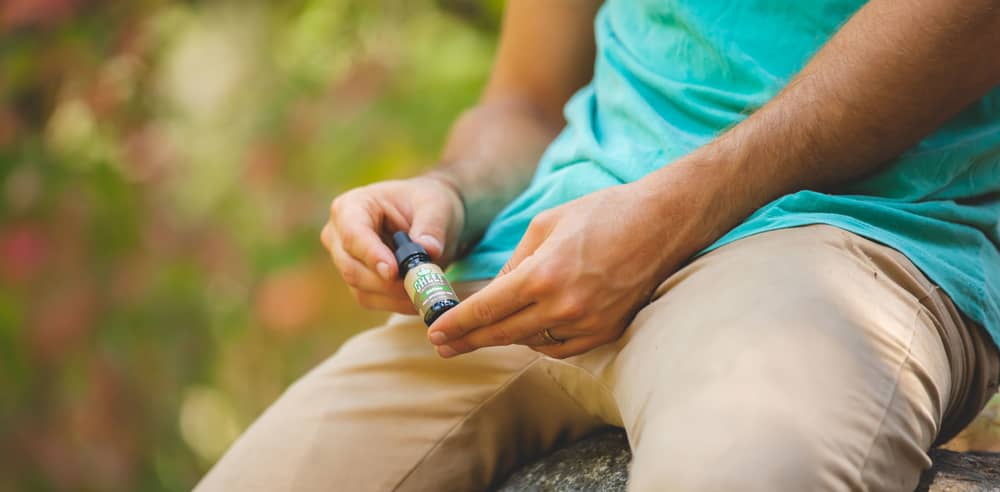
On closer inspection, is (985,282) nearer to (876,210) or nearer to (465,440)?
(876,210)

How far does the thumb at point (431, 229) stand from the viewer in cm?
111

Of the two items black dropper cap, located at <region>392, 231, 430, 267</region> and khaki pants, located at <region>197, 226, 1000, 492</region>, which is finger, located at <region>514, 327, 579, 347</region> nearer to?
khaki pants, located at <region>197, 226, 1000, 492</region>

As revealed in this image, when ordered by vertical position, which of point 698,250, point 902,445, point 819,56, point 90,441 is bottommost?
point 90,441

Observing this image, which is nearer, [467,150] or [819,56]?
[819,56]

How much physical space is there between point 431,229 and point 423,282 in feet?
0.44

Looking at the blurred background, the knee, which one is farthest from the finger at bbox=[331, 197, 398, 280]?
the blurred background

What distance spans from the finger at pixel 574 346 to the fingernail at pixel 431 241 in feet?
0.66

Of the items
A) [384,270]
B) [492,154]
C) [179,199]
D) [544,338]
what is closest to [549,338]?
[544,338]

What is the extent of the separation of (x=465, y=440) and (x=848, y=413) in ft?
1.69

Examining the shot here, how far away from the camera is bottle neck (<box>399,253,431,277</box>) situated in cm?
107

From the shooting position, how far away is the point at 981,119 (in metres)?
1.02

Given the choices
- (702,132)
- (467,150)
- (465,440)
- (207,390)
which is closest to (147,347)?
(207,390)

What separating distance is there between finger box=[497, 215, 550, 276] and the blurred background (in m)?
1.70

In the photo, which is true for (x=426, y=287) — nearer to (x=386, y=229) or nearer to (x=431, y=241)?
(x=431, y=241)
